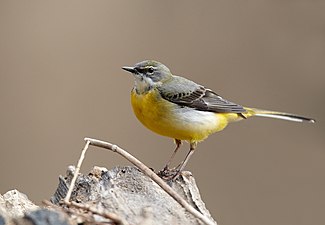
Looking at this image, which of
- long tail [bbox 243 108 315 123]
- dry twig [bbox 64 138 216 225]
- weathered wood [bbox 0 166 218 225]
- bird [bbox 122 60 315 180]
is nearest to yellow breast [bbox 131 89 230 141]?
bird [bbox 122 60 315 180]

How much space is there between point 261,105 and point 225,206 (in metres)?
1.23

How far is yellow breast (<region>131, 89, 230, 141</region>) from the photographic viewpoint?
4387 mm

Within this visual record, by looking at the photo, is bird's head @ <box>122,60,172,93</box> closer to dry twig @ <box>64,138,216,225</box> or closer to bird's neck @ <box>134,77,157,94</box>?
bird's neck @ <box>134,77,157,94</box>

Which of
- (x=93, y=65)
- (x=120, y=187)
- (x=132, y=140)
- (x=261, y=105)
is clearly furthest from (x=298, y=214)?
(x=120, y=187)

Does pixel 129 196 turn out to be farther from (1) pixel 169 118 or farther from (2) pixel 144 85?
(2) pixel 144 85

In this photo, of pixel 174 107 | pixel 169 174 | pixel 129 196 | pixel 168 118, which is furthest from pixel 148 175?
pixel 174 107

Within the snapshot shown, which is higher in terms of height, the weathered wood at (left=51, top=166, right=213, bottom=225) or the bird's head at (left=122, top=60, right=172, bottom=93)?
the bird's head at (left=122, top=60, right=172, bottom=93)

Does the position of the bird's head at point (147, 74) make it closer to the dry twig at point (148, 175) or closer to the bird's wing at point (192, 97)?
the bird's wing at point (192, 97)

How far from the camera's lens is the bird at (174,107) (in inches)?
173

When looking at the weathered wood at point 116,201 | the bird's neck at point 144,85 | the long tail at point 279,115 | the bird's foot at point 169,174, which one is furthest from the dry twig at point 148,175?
the long tail at point 279,115

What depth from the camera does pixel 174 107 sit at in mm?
4508

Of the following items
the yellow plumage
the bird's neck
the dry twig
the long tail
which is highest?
the long tail

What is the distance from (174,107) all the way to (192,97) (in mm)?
242

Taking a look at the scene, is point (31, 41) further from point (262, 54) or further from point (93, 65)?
point (262, 54)
